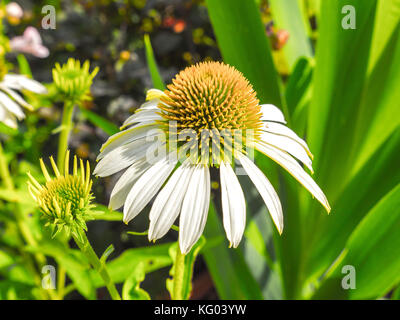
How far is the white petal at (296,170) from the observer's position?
319 mm

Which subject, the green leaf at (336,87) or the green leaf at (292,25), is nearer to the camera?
the green leaf at (336,87)

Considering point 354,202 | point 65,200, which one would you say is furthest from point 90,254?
point 354,202

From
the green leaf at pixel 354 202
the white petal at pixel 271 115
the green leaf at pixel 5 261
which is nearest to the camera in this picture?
the white petal at pixel 271 115

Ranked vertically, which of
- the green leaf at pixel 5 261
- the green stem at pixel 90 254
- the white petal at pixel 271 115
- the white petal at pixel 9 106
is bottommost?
the green leaf at pixel 5 261

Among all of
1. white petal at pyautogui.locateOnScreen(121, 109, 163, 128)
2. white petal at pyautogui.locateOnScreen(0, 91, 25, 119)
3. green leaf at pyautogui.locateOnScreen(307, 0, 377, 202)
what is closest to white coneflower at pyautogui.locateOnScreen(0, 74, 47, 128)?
white petal at pyautogui.locateOnScreen(0, 91, 25, 119)

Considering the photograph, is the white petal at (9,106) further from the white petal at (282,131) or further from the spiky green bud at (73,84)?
the white petal at (282,131)

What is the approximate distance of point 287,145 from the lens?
1.23ft

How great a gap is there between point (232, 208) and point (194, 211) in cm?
3

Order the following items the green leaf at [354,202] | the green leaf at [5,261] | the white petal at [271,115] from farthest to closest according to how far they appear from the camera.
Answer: the green leaf at [5,261] → the green leaf at [354,202] → the white petal at [271,115]

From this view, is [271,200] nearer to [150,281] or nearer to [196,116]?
[196,116]

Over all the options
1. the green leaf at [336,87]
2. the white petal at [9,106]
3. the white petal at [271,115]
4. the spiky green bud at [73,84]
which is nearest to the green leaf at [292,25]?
the green leaf at [336,87]

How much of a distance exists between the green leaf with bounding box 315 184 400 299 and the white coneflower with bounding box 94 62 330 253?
154 mm

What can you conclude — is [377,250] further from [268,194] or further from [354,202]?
[268,194]

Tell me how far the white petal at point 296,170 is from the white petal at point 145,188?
0.32 ft
